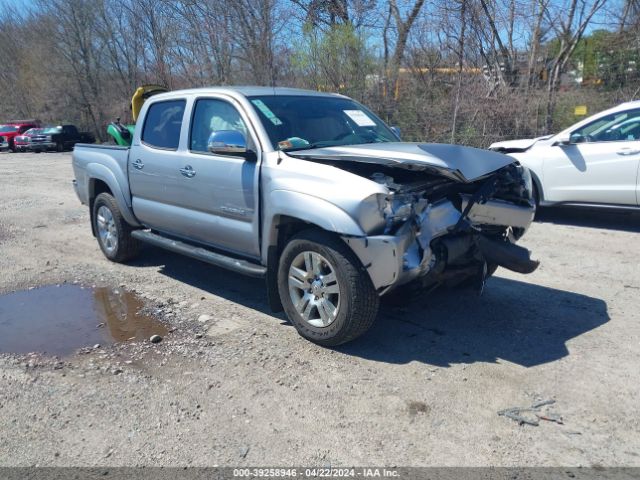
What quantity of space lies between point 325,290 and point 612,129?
5.88m

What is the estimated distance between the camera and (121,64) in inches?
1299

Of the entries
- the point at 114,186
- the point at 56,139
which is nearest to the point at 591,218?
the point at 114,186

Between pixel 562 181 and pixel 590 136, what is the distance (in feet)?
2.42

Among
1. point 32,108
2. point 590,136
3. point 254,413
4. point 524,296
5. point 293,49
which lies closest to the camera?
point 254,413

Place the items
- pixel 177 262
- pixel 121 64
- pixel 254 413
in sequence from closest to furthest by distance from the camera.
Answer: pixel 254 413, pixel 177 262, pixel 121 64

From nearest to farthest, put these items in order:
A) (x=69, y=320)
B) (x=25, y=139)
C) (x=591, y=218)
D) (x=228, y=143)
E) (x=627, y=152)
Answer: (x=228, y=143)
(x=69, y=320)
(x=627, y=152)
(x=591, y=218)
(x=25, y=139)

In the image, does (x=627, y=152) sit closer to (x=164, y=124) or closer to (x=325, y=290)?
(x=325, y=290)

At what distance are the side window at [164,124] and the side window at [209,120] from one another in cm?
26

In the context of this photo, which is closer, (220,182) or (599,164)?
(220,182)

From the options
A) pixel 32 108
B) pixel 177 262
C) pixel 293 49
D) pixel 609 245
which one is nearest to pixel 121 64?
pixel 32 108

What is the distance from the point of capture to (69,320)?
5.20m

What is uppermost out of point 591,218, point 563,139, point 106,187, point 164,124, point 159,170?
point 164,124

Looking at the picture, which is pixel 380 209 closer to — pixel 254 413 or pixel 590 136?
pixel 254 413

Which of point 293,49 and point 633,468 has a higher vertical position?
point 293,49
